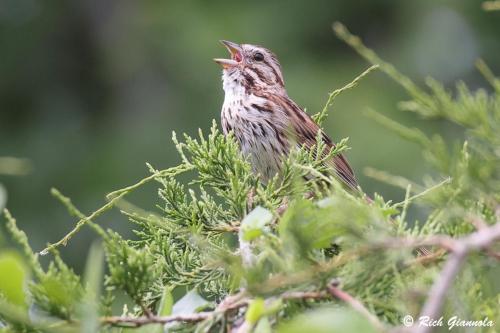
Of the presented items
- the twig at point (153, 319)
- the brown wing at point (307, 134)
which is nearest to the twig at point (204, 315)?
the twig at point (153, 319)

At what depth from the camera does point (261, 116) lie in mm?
3914

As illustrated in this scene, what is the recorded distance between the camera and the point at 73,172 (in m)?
10.5

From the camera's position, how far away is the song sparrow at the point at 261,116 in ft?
12.1

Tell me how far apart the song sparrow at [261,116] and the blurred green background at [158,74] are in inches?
158

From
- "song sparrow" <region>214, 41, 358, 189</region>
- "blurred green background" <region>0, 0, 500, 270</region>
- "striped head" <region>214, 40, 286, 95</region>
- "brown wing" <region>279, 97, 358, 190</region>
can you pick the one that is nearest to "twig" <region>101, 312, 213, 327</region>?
"song sparrow" <region>214, 41, 358, 189</region>

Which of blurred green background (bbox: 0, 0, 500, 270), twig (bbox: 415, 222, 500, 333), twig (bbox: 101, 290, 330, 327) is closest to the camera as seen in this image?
twig (bbox: 415, 222, 500, 333)

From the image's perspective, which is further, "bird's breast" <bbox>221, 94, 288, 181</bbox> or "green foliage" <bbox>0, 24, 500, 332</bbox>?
"bird's breast" <bbox>221, 94, 288, 181</bbox>

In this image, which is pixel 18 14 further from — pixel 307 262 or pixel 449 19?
pixel 307 262

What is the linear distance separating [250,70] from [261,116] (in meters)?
0.43

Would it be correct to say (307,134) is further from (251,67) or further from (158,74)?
(158,74)

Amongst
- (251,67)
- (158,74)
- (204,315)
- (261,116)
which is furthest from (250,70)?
(158,74)

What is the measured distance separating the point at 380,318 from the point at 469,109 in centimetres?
40

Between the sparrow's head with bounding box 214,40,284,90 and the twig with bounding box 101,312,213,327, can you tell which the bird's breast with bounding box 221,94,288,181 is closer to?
the sparrow's head with bounding box 214,40,284,90

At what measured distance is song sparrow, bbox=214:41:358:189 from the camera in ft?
12.1
